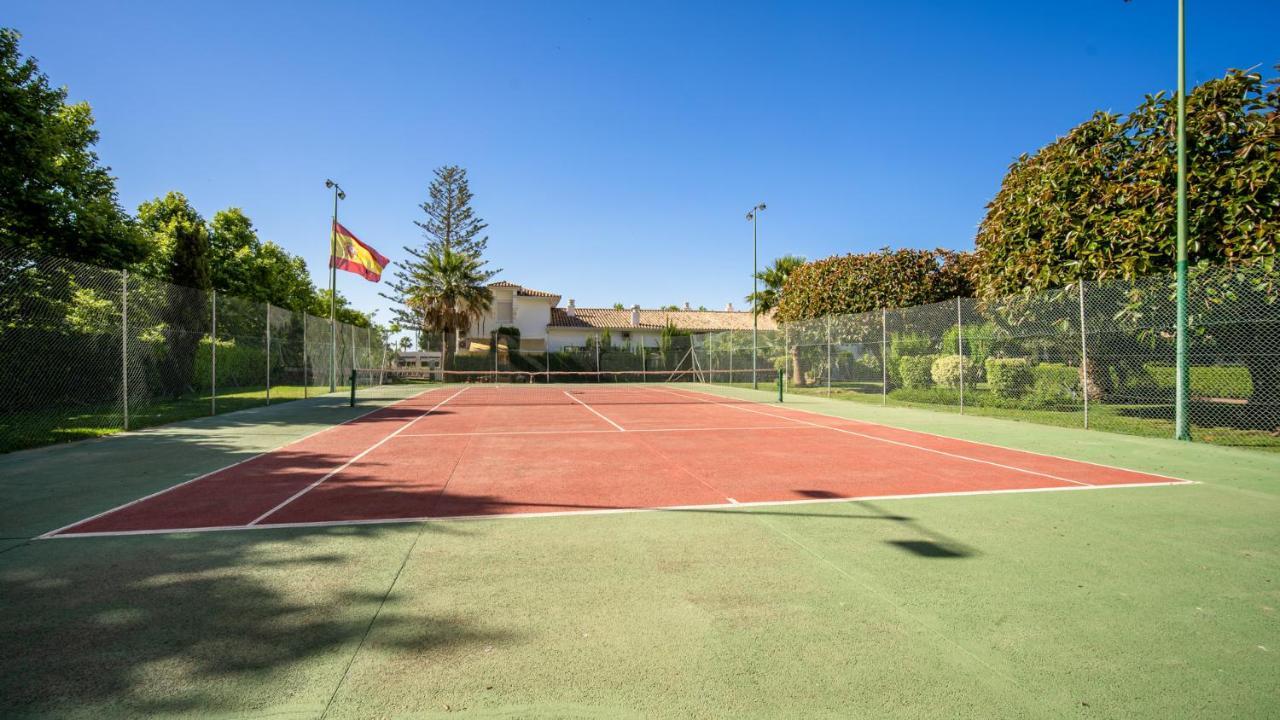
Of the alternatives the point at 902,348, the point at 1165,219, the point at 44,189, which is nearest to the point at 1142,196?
the point at 1165,219

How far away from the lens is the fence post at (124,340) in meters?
11.5

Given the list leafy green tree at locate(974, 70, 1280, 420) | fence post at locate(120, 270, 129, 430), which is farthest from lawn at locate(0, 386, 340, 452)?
leafy green tree at locate(974, 70, 1280, 420)

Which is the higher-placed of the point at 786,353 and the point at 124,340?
the point at 124,340

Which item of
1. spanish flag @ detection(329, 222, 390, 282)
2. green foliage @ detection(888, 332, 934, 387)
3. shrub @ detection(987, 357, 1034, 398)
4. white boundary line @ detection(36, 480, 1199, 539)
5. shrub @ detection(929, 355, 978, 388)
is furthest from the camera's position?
spanish flag @ detection(329, 222, 390, 282)

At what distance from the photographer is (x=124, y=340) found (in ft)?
37.7

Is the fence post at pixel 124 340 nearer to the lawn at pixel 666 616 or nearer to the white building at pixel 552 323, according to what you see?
the lawn at pixel 666 616

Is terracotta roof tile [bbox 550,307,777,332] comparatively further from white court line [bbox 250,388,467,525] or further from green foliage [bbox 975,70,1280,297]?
white court line [bbox 250,388,467,525]

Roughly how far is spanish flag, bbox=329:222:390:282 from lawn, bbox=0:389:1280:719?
23220 millimetres

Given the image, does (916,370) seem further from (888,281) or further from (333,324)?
(333,324)

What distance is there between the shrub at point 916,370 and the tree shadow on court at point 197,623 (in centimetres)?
2075

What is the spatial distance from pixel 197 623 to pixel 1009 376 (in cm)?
1889

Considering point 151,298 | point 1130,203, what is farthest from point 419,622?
point 1130,203

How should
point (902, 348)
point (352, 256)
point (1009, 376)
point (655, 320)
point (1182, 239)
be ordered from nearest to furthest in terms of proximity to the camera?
point (1182, 239) < point (1009, 376) < point (902, 348) < point (352, 256) < point (655, 320)

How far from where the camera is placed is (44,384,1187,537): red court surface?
227 inches
